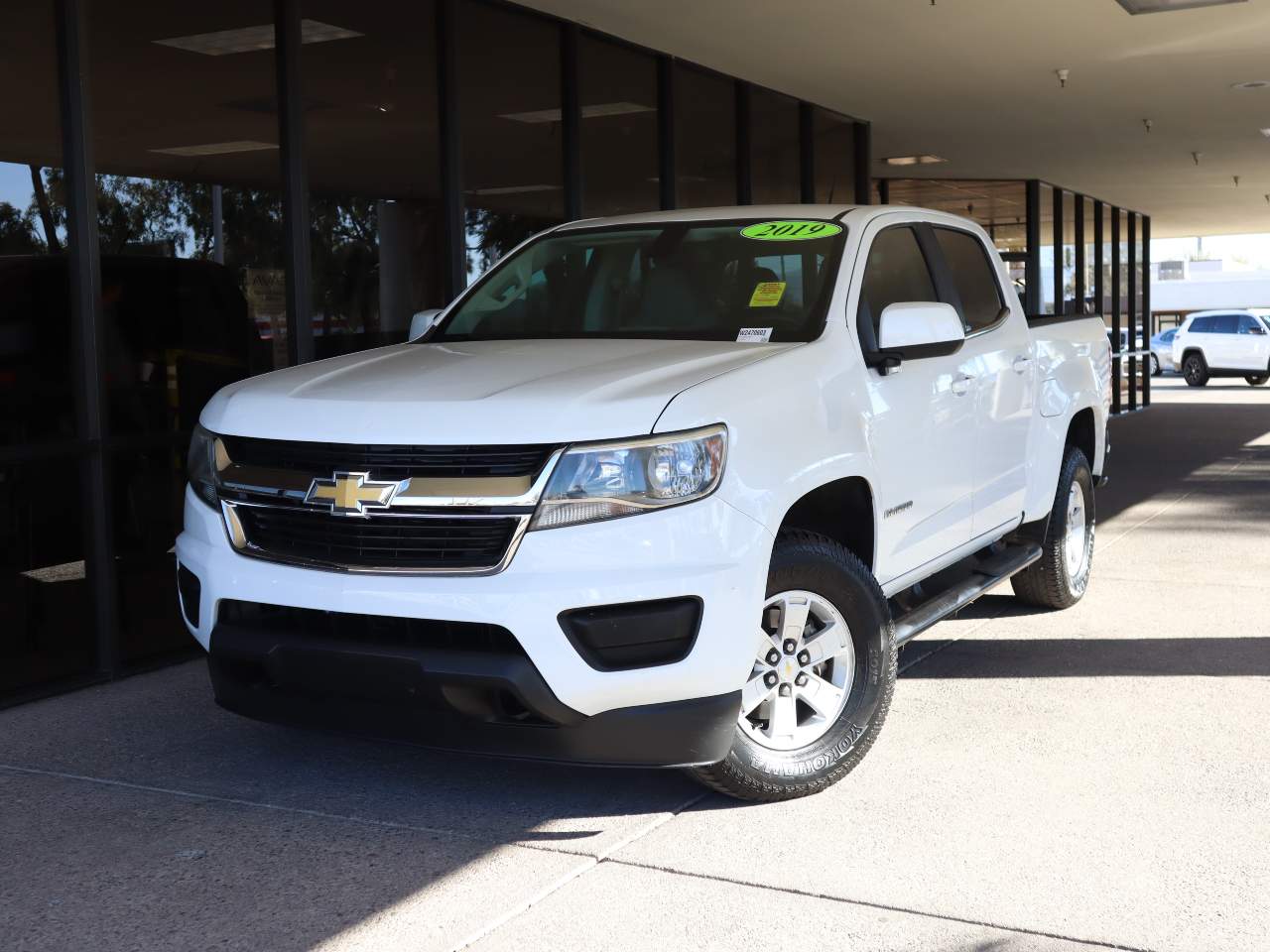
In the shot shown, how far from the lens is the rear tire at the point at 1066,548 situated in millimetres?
6832

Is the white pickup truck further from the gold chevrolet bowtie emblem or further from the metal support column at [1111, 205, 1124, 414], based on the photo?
the metal support column at [1111, 205, 1124, 414]

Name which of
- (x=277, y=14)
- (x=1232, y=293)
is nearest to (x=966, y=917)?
(x=277, y=14)

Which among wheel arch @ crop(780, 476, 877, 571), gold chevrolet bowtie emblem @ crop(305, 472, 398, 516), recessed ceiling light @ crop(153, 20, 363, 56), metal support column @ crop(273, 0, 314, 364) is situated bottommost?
wheel arch @ crop(780, 476, 877, 571)

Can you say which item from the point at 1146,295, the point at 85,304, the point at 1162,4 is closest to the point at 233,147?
the point at 85,304

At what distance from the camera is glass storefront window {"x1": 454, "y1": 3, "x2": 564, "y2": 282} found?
8812mm

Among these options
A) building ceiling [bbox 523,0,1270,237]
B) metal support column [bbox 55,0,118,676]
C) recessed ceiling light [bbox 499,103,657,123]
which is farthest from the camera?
building ceiling [bbox 523,0,1270,237]

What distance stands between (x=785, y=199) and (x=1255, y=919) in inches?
408

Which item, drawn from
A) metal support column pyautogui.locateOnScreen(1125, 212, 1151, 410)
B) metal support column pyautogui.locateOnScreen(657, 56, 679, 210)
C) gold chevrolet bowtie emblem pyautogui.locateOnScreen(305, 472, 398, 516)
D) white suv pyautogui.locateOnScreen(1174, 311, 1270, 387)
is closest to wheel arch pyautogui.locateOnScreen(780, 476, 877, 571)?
gold chevrolet bowtie emblem pyautogui.locateOnScreen(305, 472, 398, 516)

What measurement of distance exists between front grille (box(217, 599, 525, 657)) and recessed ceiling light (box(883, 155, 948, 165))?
1436cm

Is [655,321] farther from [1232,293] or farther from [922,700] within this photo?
[1232,293]

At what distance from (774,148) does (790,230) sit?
771 cm

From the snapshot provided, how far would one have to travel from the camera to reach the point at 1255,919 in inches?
135

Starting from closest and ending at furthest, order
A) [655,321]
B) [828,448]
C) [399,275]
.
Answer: [828,448] → [655,321] → [399,275]

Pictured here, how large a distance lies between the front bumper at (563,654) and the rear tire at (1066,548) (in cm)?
329
